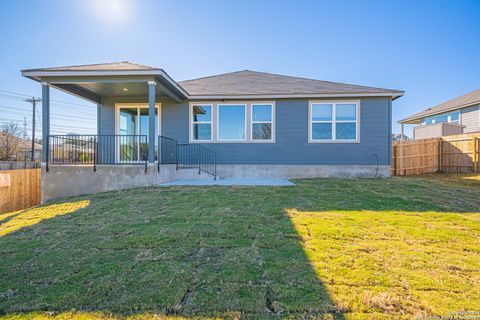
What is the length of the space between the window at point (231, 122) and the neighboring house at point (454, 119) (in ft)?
42.8

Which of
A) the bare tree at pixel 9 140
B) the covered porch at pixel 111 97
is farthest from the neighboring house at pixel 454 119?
the bare tree at pixel 9 140

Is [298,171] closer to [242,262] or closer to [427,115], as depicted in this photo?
[242,262]

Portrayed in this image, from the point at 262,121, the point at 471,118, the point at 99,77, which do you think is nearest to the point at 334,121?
the point at 262,121

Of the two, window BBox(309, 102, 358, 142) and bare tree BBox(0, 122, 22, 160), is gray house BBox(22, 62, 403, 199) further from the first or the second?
bare tree BBox(0, 122, 22, 160)

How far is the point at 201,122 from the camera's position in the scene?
1026 centimetres

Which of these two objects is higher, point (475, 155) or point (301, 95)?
point (301, 95)

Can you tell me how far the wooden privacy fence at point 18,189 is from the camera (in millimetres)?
8102

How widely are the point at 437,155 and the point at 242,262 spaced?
14.3m

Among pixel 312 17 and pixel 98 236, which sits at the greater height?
pixel 312 17

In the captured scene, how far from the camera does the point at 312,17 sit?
11328 mm

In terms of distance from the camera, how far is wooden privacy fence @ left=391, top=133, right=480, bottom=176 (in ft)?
37.8

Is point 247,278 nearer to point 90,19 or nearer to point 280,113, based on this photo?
point 280,113

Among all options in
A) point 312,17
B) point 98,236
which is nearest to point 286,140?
point 312,17

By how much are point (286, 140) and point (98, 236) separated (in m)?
7.94
